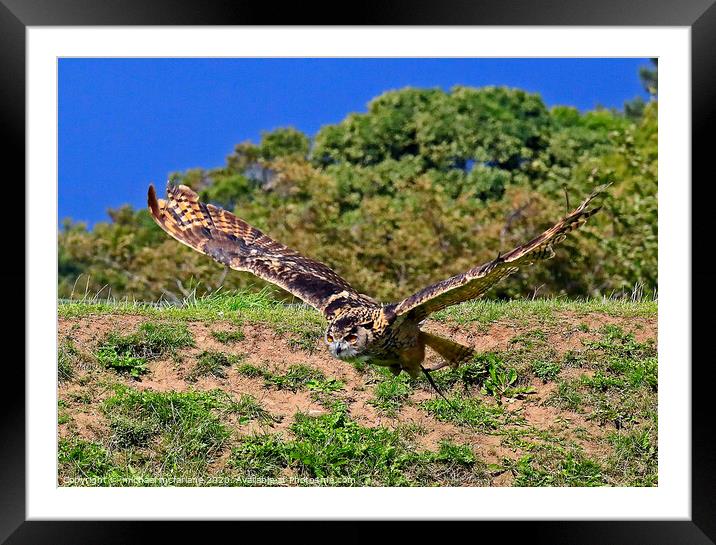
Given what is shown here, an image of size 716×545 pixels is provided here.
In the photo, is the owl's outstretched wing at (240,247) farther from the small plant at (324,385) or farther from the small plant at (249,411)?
the small plant at (249,411)

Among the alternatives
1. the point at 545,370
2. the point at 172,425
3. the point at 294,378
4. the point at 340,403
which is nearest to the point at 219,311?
the point at 294,378

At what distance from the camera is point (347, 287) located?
30.0 ft

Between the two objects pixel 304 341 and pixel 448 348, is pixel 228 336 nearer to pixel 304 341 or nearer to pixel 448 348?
pixel 304 341

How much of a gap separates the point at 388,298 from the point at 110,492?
11.1 metres

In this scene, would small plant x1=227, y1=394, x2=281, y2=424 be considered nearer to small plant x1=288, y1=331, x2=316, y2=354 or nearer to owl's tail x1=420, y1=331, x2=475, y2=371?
small plant x1=288, y1=331, x2=316, y2=354

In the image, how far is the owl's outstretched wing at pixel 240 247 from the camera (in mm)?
8602

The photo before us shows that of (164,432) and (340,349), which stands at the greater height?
(340,349)

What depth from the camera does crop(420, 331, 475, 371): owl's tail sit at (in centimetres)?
813

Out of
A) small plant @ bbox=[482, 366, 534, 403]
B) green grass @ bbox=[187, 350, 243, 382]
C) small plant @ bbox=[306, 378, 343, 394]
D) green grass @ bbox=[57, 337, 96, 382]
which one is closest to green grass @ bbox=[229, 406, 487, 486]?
small plant @ bbox=[306, 378, 343, 394]

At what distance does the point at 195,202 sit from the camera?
9.34m

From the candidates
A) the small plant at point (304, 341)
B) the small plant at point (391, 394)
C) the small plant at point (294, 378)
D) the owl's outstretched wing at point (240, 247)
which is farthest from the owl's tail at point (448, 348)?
the small plant at point (304, 341)

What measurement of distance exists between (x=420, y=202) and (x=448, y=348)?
11.9 meters
